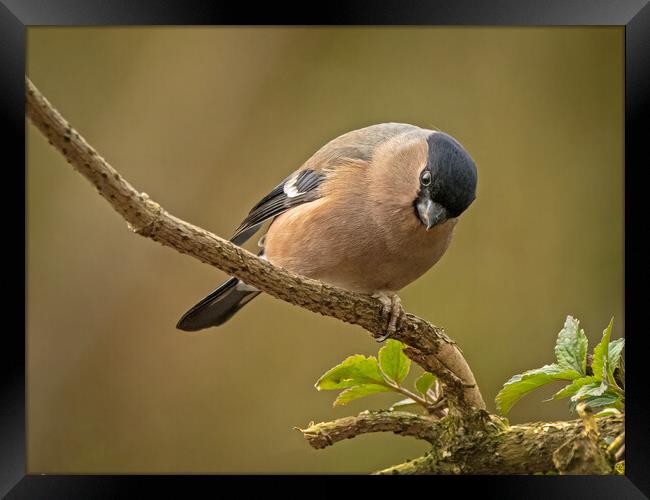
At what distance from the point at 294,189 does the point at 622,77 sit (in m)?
1.25

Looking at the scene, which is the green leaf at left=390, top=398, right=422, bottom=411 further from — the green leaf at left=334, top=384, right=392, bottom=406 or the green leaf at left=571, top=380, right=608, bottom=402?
the green leaf at left=571, top=380, right=608, bottom=402

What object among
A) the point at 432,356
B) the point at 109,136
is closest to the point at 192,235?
the point at 109,136

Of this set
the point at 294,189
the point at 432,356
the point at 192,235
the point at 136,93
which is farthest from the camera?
the point at 294,189

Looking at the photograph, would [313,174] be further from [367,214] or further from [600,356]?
[600,356]

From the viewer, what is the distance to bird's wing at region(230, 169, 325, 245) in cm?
297

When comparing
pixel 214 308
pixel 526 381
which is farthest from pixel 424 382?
pixel 214 308

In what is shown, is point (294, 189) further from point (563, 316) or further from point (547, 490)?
point (547, 490)

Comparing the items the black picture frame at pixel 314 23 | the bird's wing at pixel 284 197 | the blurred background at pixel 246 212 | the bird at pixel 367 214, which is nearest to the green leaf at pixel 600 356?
the blurred background at pixel 246 212

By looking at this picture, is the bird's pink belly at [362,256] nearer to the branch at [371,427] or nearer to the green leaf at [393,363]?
the green leaf at [393,363]

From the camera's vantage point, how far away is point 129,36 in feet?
8.64

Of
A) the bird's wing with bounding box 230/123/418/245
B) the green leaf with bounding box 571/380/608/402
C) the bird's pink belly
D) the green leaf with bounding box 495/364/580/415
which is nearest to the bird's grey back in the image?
the bird's wing with bounding box 230/123/418/245

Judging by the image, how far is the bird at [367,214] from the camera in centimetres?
260

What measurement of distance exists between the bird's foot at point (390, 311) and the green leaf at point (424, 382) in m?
0.18

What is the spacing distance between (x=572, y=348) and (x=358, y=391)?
2.31ft
